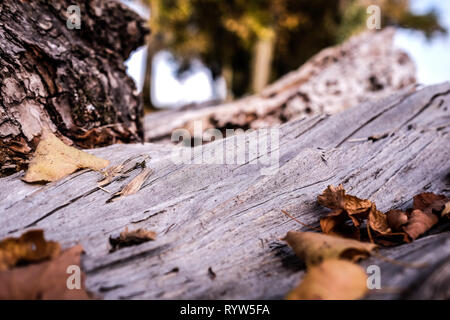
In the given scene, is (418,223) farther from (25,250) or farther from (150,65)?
(150,65)

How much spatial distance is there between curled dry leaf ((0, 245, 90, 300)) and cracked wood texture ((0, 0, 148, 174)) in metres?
0.96

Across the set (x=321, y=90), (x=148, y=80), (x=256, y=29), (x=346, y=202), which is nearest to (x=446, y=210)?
(x=346, y=202)

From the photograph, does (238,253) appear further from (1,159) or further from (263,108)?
(263,108)

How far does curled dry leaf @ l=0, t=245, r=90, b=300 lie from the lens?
926 mm

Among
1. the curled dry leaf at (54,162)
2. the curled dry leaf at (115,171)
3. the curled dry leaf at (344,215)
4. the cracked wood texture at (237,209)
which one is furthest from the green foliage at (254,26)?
the curled dry leaf at (344,215)

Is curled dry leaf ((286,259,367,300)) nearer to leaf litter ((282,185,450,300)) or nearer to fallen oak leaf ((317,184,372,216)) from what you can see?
leaf litter ((282,185,450,300))

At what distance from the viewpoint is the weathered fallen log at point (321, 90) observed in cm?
430

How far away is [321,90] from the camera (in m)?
4.60

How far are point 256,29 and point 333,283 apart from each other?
35.0 feet

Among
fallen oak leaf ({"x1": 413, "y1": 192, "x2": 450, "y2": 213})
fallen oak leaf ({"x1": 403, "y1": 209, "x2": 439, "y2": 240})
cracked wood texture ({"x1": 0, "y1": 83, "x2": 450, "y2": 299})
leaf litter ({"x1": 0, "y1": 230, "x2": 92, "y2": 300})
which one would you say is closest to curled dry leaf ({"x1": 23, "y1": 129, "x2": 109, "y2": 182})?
cracked wood texture ({"x1": 0, "y1": 83, "x2": 450, "y2": 299})

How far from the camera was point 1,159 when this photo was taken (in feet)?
5.43
